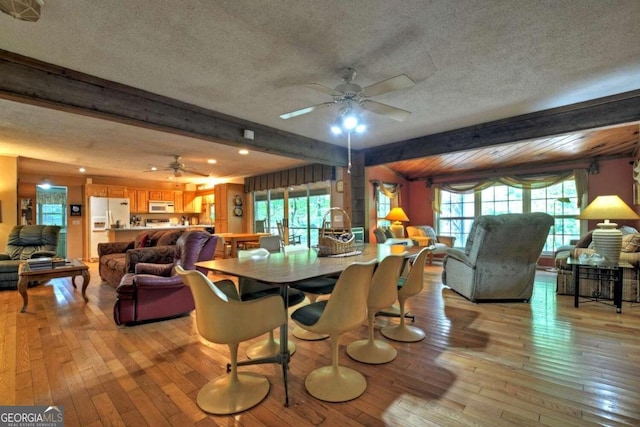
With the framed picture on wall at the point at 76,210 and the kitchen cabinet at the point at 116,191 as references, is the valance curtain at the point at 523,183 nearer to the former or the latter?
the kitchen cabinet at the point at 116,191

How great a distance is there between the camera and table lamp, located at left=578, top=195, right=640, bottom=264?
11.5ft

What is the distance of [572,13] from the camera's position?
1.90 m

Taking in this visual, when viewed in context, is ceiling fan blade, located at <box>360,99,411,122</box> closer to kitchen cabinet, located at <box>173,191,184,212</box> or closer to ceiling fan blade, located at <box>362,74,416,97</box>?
ceiling fan blade, located at <box>362,74,416,97</box>

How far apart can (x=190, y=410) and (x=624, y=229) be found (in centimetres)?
654

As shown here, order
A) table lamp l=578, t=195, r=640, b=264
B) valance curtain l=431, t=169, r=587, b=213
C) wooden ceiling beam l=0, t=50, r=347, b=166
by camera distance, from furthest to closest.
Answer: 1. valance curtain l=431, t=169, r=587, b=213
2. table lamp l=578, t=195, r=640, b=264
3. wooden ceiling beam l=0, t=50, r=347, b=166

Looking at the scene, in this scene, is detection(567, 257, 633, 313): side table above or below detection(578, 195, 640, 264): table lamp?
below

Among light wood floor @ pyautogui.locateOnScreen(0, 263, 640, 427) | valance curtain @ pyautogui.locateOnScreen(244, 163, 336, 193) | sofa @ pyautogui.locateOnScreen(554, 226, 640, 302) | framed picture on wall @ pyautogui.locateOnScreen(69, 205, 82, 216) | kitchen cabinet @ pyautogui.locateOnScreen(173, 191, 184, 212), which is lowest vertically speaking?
light wood floor @ pyautogui.locateOnScreen(0, 263, 640, 427)

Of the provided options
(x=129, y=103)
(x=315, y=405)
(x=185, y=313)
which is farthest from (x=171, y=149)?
(x=315, y=405)

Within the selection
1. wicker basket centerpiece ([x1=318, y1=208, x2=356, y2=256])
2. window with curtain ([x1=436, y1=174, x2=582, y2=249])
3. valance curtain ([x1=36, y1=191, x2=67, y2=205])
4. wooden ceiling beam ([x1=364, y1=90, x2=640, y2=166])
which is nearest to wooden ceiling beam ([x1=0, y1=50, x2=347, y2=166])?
wicker basket centerpiece ([x1=318, y1=208, x2=356, y2=256])

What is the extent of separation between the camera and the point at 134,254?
4.04 metres

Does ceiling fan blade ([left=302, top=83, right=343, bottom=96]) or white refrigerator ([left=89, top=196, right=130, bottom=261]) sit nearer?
ceiling fan blade ([left=302, top=83, right=343, bottom=96])

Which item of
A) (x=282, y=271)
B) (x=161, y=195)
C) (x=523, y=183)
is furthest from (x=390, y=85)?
(x=161, y=195)

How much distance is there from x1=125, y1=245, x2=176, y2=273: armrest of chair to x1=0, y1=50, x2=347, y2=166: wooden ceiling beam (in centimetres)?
185

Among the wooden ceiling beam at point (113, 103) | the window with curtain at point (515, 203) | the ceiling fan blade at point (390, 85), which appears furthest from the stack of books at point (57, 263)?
the window with curtain at point (515, 203)
